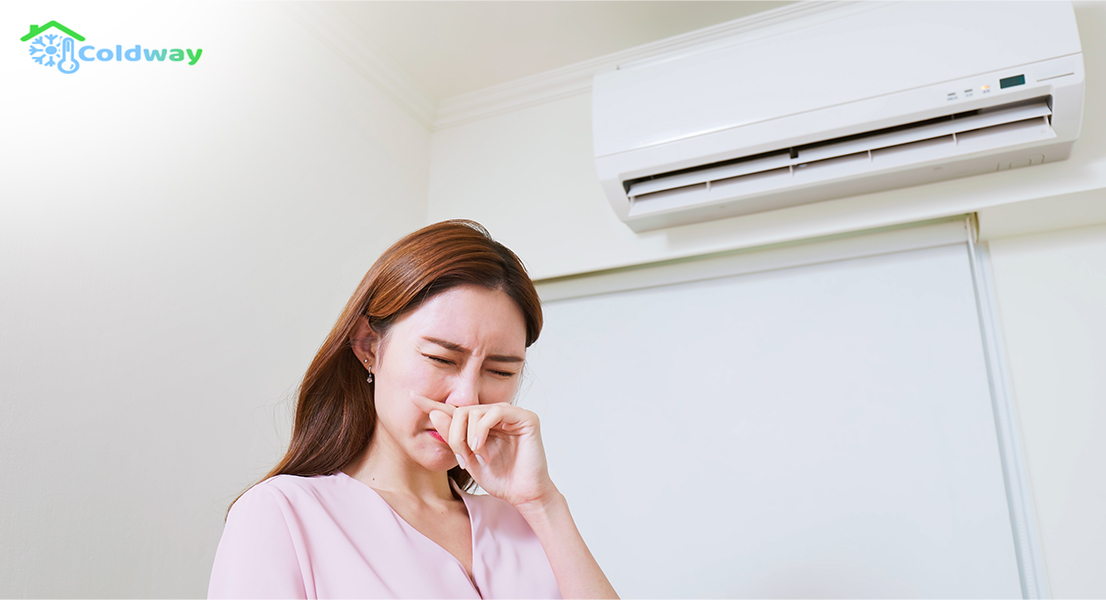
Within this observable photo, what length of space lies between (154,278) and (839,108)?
1.52 m

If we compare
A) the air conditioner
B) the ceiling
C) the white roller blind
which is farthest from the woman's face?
the ceiling

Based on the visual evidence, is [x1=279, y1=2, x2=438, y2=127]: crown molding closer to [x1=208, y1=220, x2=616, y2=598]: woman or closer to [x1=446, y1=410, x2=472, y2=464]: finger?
[x1=208, y1=220, x2=616, y2=598]: woman

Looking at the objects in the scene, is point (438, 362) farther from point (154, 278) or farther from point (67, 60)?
point (67, 60)

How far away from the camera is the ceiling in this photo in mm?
1935

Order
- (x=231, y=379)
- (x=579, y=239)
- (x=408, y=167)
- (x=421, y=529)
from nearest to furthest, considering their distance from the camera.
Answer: (x=421, y=529), (x=231, y=379), (x=579, y=239), (x=408, y=167)

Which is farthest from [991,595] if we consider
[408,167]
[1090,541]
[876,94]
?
[408,167]

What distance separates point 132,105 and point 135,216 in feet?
0.78

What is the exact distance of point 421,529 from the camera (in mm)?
1048

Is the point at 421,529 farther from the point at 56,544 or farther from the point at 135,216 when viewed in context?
the point at 135,216

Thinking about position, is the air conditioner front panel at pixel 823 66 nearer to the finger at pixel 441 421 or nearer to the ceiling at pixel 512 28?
the ceiling at pixel 512 28

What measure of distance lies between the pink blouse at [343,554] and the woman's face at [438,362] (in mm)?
113

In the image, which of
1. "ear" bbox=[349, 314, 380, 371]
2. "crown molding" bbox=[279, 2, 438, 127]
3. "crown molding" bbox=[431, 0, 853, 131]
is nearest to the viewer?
"ear" bbox=[349, 314, 380, 371]

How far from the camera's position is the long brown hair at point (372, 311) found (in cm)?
103

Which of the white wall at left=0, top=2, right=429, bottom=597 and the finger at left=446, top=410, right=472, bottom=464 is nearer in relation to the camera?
the finger at left=446, top=410, right=472, bottom=464
